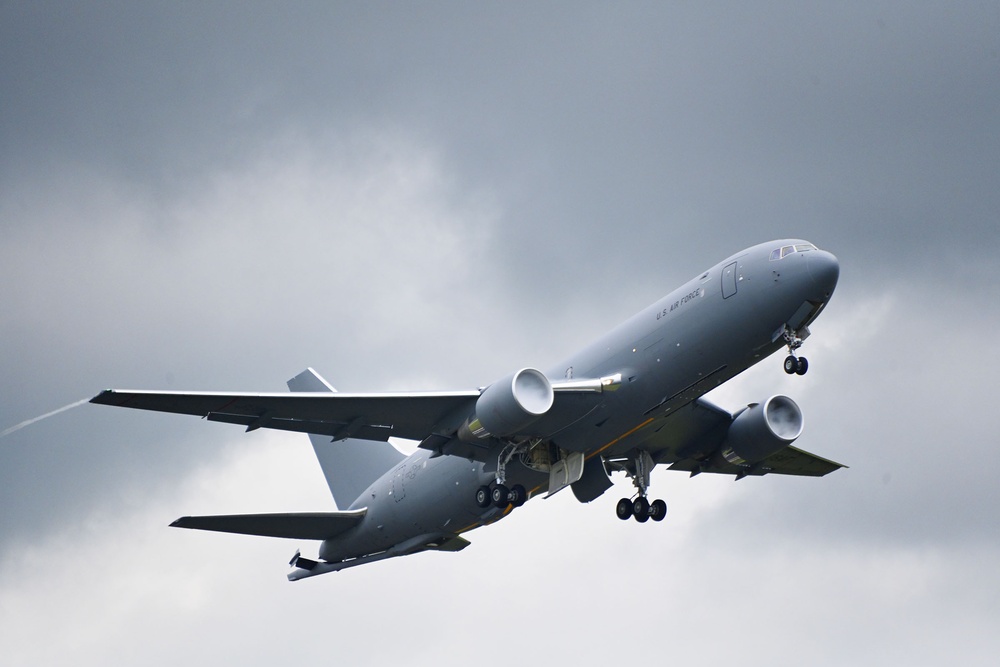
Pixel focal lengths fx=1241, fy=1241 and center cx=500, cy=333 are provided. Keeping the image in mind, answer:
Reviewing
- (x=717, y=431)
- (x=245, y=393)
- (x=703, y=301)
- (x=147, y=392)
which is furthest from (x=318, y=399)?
(x=717, y=431)

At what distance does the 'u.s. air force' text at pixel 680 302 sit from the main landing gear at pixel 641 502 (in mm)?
9453

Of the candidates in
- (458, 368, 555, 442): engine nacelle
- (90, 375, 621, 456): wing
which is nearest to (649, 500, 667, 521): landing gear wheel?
(90, 375, 621, 456): wing

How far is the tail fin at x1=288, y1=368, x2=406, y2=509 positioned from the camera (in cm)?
5062

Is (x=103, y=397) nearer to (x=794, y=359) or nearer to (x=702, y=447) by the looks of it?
(x=794, y=359)

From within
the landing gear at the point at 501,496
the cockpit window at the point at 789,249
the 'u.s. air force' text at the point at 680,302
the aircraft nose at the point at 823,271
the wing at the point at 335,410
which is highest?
the cockpit window at the point at 789,249

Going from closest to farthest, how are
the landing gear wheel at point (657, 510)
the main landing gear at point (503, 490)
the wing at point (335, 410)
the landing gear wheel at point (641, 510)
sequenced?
the wing at point (335, 410)
the main landing gear at point (503, 490)
the landing gear wheel at point (641, 510)
the landing gear wheel at point (657, 510)

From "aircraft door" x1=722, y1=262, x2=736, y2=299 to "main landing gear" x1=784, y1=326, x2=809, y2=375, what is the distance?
1.92 m

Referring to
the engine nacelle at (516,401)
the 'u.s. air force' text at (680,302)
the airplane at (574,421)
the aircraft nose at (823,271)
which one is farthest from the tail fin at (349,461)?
the aircraft nose at (823,271)

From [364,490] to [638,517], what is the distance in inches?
455

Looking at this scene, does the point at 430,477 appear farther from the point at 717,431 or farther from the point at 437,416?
the point at 717,431

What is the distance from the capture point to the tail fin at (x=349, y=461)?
5062 cm

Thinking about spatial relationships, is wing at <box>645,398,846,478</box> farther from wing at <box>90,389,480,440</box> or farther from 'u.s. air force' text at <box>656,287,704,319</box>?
wing at <box>90,389,480,440</box>

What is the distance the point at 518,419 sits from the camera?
37.2 m

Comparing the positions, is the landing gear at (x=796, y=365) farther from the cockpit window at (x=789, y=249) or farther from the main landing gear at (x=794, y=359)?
the cockpit window at (x=789, y=249)
